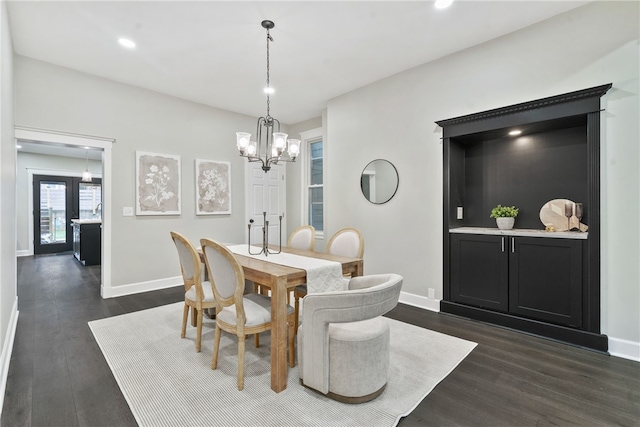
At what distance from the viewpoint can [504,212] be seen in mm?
3135

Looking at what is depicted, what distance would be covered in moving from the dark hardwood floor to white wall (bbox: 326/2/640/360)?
0.57 meters

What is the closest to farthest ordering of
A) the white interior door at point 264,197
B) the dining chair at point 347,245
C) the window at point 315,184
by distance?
the dining chair at point 347,245, the white interior door at point 264,197, the window at point 315,184

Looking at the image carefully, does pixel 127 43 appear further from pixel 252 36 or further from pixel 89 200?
A: pixel 89 200

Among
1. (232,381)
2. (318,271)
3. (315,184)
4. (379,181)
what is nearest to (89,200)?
(315,184)

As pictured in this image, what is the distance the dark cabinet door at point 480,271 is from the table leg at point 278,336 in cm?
221

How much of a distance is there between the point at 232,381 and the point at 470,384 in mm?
1640

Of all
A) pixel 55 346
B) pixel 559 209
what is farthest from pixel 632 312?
pixel 55 346

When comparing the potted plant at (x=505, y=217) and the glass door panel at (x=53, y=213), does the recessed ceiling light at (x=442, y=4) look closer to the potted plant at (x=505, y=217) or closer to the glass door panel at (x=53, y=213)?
the potted plant at (x=505, y=217)

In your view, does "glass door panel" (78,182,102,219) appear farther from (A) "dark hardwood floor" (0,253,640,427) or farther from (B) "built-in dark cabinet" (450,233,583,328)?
(B) "built-in dark cabinet" (450,233,583,328)

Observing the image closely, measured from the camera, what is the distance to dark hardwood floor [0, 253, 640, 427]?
5.66 ft

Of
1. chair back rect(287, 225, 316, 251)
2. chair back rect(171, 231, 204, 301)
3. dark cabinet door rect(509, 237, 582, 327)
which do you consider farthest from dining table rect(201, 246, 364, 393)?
dark cabinet door rect(509, 237, 582, 327)

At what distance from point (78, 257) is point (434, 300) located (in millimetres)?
7668

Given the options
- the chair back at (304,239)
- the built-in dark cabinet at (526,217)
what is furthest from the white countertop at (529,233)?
the chair back at (304,239)

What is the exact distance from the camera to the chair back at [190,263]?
242cm
